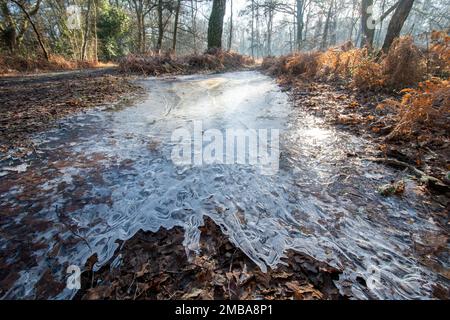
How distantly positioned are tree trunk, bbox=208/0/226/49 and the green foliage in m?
7.96

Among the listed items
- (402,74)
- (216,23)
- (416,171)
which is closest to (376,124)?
(416,171)

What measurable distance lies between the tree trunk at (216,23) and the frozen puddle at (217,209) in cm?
823

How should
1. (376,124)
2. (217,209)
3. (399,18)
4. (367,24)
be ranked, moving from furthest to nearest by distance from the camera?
(367,24) < (399,18) < (376,124) < (217,209)

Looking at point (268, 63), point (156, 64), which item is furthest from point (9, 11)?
point (268, 63)

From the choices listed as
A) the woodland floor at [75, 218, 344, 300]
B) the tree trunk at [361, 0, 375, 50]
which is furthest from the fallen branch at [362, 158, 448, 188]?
the tree trunk at [361, 0, 375, 50]

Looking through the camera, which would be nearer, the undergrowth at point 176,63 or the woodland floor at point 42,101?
the woodland floor at point 42,101

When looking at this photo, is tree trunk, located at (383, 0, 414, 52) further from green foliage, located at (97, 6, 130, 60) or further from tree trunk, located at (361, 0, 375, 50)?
green foliage, located at (97, 6, 130, 60)

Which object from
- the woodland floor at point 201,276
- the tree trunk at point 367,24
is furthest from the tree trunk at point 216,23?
the woodland floor at point 201,276

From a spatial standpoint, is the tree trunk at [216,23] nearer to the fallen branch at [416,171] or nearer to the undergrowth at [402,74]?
the undergrowth at [402,74]

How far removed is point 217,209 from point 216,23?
9.61 metres

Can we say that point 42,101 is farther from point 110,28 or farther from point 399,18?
point 110,28

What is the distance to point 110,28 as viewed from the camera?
45.1 feet

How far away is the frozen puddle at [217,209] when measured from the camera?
1.19 metres
